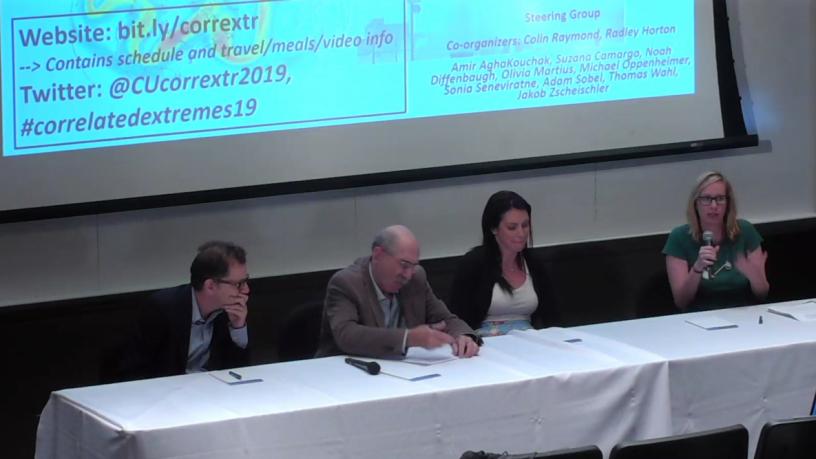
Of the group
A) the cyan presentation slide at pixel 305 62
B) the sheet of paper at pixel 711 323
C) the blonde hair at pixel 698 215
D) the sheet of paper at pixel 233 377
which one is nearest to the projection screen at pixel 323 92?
the cyan presentation slide at pixel 305 62

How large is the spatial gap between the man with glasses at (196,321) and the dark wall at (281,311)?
0.17m

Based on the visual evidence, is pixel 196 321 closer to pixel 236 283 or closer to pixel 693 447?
pixel 236 283

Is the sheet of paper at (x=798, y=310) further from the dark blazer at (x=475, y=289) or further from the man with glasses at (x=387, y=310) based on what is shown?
the man with glasses at (x=387, y=310)

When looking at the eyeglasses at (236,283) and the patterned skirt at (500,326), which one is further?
the patterned skirt at (500,326)

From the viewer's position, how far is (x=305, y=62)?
5.55 metres

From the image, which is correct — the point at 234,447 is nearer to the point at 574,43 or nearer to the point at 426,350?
the point at 426,350

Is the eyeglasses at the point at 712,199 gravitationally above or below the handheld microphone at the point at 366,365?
above

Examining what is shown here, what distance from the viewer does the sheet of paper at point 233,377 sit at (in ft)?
13.5

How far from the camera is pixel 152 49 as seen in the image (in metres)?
5.26

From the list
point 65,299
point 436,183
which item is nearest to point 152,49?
point 65,299

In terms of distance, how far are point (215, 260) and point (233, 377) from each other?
1.37ft

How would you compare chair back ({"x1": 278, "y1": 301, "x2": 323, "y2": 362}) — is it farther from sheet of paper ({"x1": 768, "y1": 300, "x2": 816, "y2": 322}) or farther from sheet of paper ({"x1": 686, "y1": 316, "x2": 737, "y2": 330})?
sheet of paper ({"x1": 768, "y1": 300, "x2": 816, "y2": 322})

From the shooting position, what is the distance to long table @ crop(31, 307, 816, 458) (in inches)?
148

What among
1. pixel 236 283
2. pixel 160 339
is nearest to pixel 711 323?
pixel 236 283
